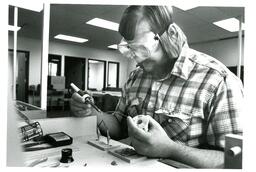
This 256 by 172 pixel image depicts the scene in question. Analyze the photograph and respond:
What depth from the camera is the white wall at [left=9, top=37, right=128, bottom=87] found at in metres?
1.43

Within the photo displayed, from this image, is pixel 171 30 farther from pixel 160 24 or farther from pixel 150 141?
pixel 150 141

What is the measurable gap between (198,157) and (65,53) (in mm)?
2944

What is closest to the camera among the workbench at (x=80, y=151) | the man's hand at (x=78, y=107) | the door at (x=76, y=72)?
the workbench at (x=80, y=151)

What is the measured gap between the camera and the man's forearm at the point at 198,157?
972 millimetres

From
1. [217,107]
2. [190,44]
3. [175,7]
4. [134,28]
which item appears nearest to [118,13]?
[134,28]

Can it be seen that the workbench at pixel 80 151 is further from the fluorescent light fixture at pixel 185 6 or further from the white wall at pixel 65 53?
the fluorescent light fixture at pixel 185 6

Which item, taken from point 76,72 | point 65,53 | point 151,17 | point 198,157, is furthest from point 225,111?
point 65,53

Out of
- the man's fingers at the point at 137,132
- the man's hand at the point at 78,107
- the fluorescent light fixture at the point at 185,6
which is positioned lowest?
the man's fingers at the point at 137,132

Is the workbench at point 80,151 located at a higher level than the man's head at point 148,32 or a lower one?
lower

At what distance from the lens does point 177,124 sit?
115cm

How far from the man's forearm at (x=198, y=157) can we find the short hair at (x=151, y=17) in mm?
677

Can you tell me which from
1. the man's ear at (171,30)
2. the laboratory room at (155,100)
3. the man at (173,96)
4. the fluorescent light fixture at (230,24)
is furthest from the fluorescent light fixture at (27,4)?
the fluorescent light fixture at (230,24)

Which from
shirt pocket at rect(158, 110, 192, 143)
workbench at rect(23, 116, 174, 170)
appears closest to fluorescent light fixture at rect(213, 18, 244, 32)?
shirt pocket at rect(158, 110, 192, 143)

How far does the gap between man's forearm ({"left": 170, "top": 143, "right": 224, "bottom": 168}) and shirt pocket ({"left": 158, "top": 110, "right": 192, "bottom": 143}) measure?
11 cm
